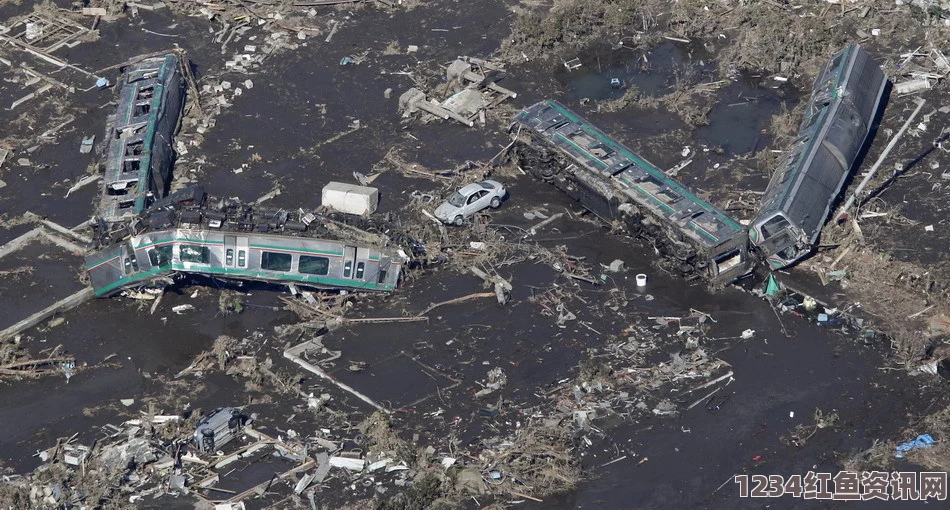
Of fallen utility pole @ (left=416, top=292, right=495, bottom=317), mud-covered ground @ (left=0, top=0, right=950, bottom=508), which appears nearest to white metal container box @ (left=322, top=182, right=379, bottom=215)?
mud-covered ground @ (left=0, top=0, right=950, bottom=508)

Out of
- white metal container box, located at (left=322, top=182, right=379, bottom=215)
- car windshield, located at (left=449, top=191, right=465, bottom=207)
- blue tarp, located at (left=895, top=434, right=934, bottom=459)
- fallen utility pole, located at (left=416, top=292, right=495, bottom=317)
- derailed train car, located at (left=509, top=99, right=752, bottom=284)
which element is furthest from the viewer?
white metal container box, located at (left=322, top=182, right=379, bottom=215)

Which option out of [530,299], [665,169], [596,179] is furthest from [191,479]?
[665,169]

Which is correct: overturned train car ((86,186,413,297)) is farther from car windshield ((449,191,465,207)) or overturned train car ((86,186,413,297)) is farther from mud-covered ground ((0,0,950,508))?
car windshield ((449,191,465,207))

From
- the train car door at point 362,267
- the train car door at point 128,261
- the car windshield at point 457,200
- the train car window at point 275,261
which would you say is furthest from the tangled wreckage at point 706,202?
the train car door at point 128,261

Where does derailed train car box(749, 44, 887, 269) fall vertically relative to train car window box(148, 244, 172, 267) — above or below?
above

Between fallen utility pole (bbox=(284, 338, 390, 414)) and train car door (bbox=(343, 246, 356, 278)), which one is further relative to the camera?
train car door (bbox=(343, 246, 356, 278))

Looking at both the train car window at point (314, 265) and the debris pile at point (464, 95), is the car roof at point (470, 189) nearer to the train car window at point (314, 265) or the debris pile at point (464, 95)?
the debris pile at point (464, 95)

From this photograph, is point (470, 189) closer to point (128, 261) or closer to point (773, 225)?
point (773, 225)

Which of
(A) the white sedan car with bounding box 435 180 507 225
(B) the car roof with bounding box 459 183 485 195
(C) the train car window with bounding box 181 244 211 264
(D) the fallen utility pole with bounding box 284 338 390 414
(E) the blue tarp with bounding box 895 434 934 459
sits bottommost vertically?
(D) the fallen utility pole with bounding box 284 338 390 414
